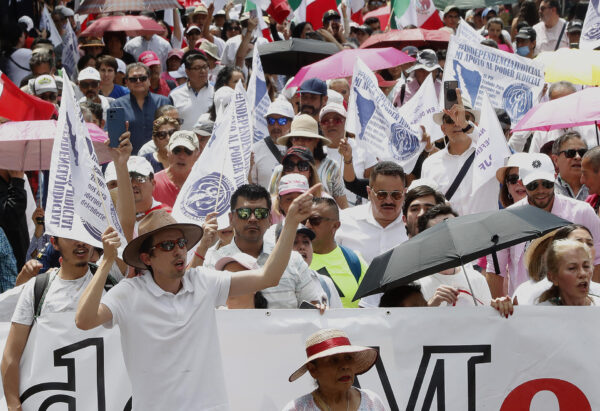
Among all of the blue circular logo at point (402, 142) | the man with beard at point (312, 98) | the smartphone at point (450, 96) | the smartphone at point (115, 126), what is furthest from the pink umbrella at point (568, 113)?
the smartphone at point (115, 126)

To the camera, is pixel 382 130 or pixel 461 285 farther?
pixel 382 130

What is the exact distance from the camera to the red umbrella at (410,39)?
1424 centimetres

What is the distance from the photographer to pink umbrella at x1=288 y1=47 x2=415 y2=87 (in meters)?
11.6

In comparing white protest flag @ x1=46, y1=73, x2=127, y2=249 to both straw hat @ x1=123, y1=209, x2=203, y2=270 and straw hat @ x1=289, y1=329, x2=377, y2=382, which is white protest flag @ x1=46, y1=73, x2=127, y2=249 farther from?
straw hat @ x1=289, y1=329, x2=377, y2=382

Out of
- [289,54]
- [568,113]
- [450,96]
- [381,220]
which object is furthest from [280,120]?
[289,54]

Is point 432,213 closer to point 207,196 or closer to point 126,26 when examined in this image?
point 207,196

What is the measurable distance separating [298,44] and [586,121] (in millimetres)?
5147

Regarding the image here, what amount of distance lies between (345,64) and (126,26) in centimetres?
439

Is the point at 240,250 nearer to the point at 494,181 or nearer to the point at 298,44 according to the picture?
the point at 494,181

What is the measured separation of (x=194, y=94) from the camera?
12.7 m

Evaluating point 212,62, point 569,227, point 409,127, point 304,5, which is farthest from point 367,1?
point 569,227

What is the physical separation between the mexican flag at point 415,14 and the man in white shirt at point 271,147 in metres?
6.55

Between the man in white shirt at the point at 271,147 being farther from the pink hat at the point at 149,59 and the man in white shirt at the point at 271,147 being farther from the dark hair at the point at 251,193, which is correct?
the pink hat at the point at 149,59

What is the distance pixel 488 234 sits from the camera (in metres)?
6.11
